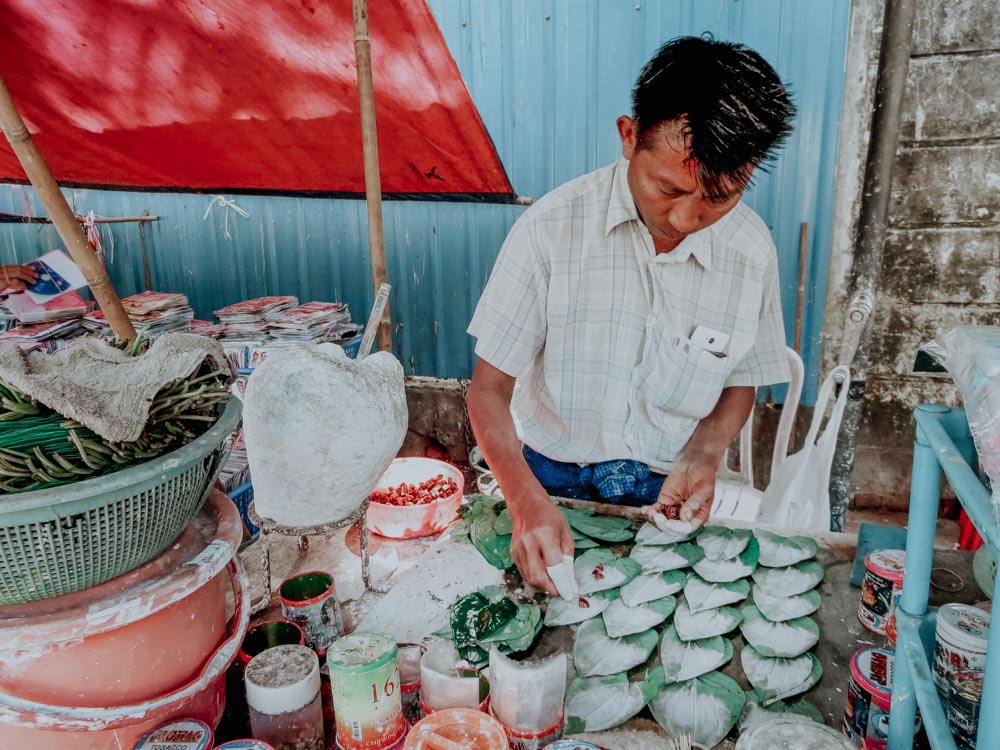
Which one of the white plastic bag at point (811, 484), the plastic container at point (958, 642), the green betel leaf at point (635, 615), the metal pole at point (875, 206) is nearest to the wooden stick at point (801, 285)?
the metal pole at point (875, 206)

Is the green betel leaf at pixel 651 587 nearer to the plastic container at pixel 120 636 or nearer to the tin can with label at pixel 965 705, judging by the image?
the tin can with label at pixel 965 705

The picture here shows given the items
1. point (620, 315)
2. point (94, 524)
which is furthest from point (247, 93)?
point (94, 524)

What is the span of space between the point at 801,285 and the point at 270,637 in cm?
342

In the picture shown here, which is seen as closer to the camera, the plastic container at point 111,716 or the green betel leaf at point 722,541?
the plastic container at point 111,716

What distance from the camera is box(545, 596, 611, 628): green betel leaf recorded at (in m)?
1.52

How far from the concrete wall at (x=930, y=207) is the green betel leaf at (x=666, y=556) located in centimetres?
263

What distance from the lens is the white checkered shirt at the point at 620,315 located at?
2.03m

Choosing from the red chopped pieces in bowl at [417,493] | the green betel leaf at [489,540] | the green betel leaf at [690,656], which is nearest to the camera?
the green betel leaf at [690,656]

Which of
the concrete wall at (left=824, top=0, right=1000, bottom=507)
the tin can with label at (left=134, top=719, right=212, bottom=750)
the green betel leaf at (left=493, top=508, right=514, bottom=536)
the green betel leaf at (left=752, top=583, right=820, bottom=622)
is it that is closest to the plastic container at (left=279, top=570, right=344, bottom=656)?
the tin can with label at (left=134, top=719, right=212, bottom=750)

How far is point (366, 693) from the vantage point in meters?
1.15

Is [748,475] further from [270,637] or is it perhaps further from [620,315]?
[270,637]

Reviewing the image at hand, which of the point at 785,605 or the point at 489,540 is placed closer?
the point at 785,605

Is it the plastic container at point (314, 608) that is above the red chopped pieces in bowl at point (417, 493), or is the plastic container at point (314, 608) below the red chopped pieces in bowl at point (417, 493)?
above

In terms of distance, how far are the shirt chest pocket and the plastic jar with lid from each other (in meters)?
1.36
